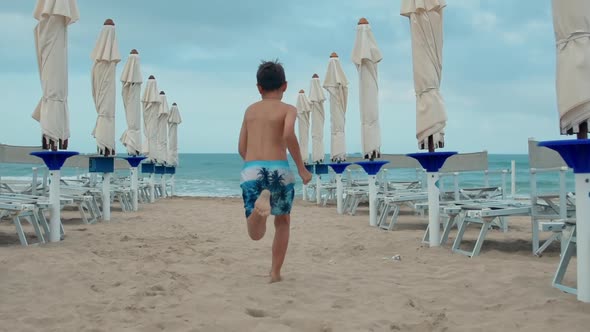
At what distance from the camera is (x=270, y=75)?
143 inches

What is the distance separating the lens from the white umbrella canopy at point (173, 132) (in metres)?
18.4

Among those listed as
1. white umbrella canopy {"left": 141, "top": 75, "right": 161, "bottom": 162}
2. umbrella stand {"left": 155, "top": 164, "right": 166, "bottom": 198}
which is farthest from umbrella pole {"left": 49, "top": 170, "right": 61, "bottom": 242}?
umbrella stand {"left": 155, "top": 164, "right": 166, "bottom": 198}

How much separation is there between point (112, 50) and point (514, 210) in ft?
22.1

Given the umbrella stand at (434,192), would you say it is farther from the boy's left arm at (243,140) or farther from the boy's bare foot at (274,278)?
the boy's left arm at (243,140)

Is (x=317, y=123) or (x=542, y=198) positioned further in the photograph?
(x=317, y=123)

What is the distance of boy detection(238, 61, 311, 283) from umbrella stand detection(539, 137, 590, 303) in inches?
63.2

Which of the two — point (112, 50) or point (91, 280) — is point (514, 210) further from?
point (112, 50)

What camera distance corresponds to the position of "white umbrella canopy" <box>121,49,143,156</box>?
431 inches

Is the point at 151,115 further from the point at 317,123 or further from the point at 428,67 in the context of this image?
the point at 428,67

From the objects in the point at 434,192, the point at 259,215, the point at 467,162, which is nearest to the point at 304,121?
the point at 467,162

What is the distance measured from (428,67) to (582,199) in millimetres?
2913

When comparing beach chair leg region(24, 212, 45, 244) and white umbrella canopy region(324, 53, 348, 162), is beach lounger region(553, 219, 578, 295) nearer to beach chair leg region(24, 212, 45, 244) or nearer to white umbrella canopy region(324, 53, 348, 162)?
beach chair leg region(24, 212, 45, 244)

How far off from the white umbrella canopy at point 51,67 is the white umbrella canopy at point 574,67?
17.3 feet

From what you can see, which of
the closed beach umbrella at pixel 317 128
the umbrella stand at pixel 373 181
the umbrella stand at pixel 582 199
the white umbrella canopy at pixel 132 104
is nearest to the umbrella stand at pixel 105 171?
the white umbrella canopy at pixel 132 104
